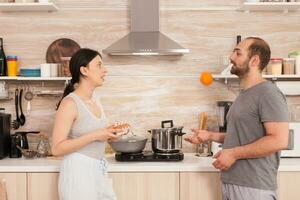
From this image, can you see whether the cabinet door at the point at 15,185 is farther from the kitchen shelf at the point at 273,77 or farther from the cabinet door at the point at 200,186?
the kitchen shelf at the point at 273,77

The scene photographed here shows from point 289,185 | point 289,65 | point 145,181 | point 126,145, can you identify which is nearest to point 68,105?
point 126,145

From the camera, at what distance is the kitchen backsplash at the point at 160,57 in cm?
367

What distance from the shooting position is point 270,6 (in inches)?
136

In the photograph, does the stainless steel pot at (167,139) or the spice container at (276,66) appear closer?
the stainless steel pot at (167,139)

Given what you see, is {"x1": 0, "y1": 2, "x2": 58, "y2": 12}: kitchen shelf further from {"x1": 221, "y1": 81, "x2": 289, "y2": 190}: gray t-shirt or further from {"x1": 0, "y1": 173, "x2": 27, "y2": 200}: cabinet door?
{"x1": 221, "y1": 81, "x2": 289, "y2": 190}: gray t-shirt

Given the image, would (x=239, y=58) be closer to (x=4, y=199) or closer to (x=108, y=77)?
(x=108, y=77)

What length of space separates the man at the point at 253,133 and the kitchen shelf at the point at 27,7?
1.64 m

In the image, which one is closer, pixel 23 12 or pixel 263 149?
pixel 263 149

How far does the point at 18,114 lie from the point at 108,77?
0.80 metres

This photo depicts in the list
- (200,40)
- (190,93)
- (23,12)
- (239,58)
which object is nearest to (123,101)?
(190,93)

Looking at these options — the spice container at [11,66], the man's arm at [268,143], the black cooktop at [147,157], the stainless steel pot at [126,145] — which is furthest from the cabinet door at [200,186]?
the spice container at [11,66]

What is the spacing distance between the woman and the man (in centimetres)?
66

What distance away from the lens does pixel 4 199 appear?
297cm

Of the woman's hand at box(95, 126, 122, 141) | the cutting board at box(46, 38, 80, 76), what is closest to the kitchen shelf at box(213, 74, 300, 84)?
the cutting board at box(46, 38, 80, 76)
